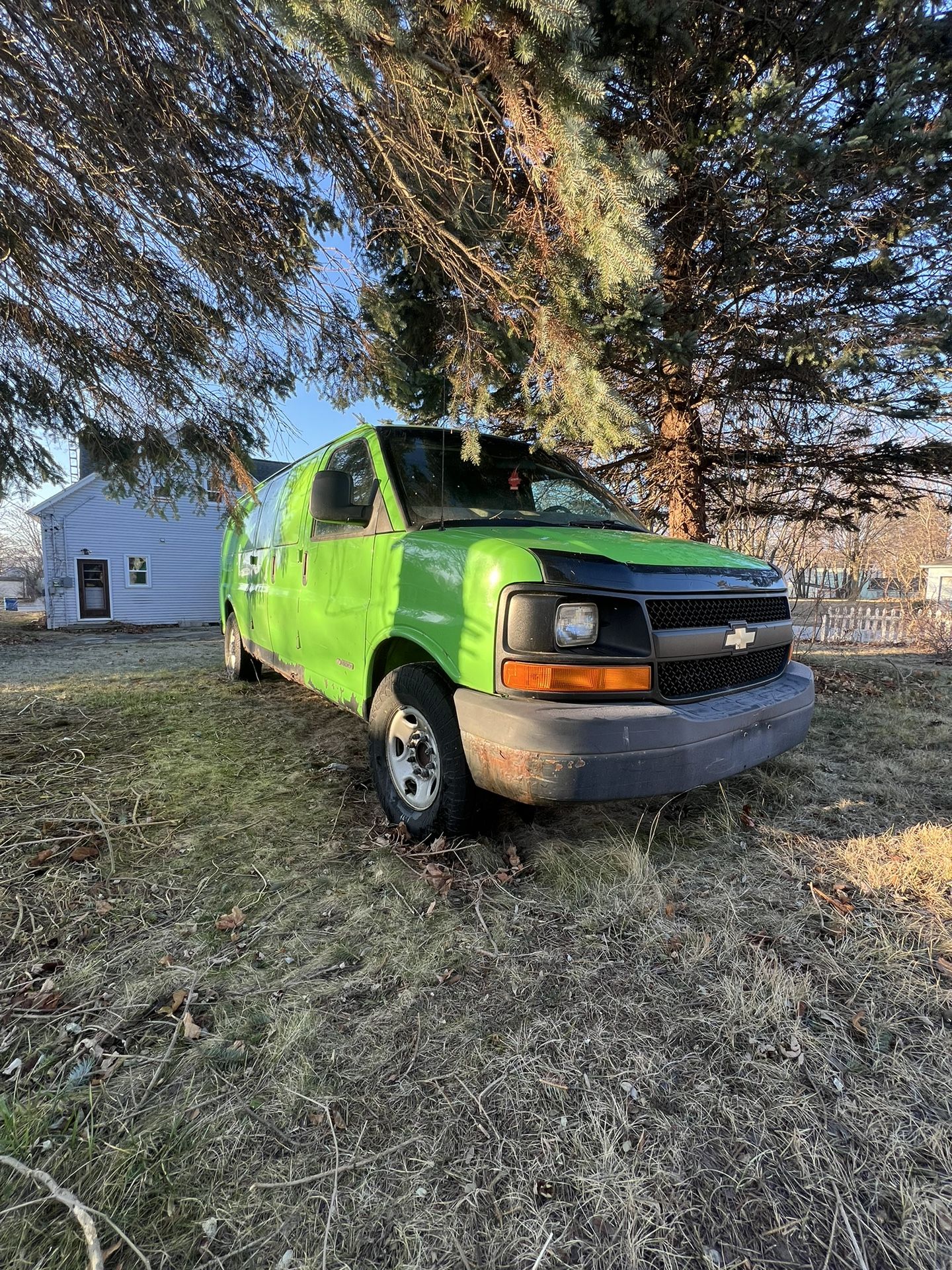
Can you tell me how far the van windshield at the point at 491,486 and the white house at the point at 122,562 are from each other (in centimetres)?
1646

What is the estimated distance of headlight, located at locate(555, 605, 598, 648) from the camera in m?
2.23

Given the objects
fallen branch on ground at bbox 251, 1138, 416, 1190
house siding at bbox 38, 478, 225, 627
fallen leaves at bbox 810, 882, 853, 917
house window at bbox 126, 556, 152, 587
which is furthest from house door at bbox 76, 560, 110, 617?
fallen leaves at bbox 810, 882, 853, 917

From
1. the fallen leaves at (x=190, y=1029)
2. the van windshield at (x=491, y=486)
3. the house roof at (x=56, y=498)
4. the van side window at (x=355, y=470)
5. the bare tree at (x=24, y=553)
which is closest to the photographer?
the fallen leaves at (x=190, y=1029)

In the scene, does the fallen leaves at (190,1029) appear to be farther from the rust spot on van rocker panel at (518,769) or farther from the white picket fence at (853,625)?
the white picket fence at (853,625)

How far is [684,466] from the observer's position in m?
6.20

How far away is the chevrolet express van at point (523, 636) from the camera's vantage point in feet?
7.20

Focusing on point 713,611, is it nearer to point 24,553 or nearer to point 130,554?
point 130,554

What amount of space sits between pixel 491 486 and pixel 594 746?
197 cm

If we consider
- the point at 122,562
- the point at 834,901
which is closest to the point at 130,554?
the point at 122,562

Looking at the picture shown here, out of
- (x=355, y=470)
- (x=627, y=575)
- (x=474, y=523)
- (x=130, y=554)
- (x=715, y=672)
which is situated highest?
(x=130, y=554)

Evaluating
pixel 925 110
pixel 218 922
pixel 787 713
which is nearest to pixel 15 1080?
pixel 218 922

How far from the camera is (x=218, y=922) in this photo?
2.23 m

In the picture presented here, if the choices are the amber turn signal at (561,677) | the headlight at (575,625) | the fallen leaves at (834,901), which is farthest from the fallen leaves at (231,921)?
the fallen leaves at (834,901)

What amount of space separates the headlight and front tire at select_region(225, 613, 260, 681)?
17.2 ft
